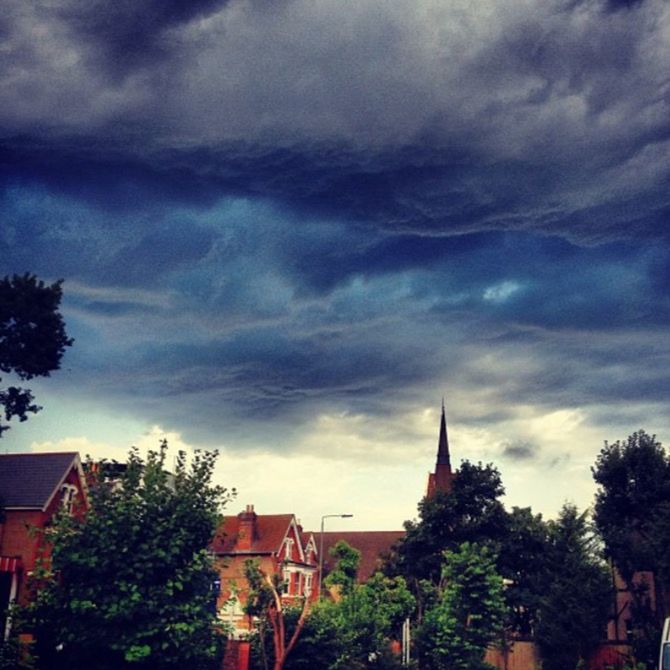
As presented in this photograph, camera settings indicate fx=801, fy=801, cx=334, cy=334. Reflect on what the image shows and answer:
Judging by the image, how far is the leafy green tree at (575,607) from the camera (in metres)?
52.4

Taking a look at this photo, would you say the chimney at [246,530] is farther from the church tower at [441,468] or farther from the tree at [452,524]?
the church tower at [441,468]

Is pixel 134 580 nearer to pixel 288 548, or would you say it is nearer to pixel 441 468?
pixel 288 548

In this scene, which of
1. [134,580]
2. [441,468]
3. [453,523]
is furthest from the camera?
[441,468]

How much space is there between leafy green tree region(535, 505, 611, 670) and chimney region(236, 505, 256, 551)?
2717 centimetres

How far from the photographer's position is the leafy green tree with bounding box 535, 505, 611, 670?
52375 millimetres

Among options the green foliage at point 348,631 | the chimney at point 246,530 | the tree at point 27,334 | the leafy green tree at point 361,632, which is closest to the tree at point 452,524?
the green foliage at point 348,631

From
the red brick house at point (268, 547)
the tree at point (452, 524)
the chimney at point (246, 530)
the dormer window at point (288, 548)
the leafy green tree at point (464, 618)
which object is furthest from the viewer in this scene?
the dormer window at point (288, 548)

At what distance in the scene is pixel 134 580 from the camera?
26.2 metres

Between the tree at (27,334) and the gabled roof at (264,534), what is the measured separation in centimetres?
3526

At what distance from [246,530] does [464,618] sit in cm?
2698

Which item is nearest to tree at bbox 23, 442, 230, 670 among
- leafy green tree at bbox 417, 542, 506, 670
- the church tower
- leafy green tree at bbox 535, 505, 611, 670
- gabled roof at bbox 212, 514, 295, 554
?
leafy green tree at bbox 417, 542, 506, 670

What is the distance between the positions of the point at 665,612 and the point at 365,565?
4645 cm

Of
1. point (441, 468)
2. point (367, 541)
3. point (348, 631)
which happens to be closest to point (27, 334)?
point (348, 631)

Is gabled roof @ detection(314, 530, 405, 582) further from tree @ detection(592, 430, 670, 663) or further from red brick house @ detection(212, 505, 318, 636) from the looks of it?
tree @ detection(592, 430, 670, 663)
